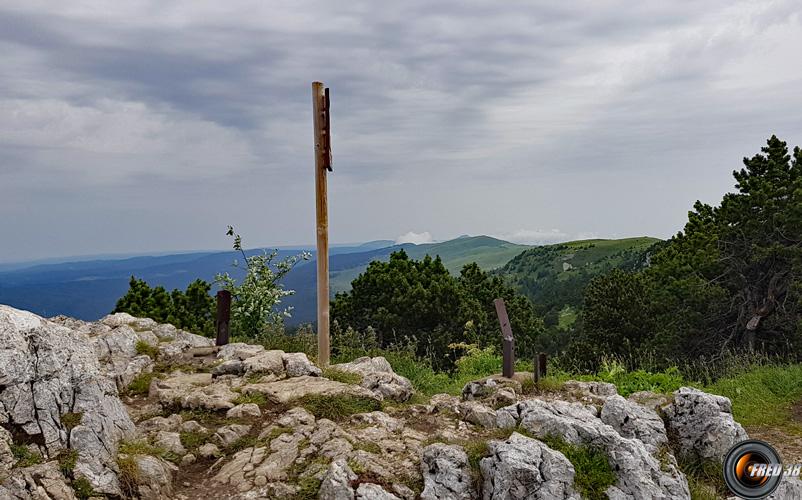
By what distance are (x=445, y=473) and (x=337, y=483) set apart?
3.91 feet

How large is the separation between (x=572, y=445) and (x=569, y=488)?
0.74 meters

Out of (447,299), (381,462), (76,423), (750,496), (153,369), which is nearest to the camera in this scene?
(76,423)

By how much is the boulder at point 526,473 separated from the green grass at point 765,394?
684 centimetres

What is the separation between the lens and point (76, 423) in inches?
242

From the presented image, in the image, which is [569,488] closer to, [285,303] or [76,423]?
[76,423]

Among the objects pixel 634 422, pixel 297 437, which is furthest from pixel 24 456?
pixel 634 422

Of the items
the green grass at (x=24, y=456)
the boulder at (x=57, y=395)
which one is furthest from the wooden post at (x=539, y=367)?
the green grass at (x=24, y=456)

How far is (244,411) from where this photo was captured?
807 cm

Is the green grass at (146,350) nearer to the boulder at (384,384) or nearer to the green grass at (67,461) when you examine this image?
the boulder at (384,384)

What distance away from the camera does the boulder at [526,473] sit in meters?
6.13

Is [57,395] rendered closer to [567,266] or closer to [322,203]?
[322,203]

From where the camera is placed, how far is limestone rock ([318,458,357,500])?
581 centimetres

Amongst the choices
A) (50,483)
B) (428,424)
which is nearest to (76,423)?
(50,483)

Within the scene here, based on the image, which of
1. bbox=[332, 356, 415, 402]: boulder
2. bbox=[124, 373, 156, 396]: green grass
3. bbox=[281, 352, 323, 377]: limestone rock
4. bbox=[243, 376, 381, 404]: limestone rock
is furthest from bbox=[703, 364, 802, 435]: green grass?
bbox=[124, 373, 156, 396]: green grass
